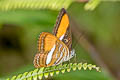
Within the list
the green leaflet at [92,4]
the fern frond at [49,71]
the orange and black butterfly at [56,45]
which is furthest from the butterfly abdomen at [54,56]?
the green leaflet at [92,4]

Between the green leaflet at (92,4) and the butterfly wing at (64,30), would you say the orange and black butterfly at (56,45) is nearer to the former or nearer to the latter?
the butterfly wing at (64,30)

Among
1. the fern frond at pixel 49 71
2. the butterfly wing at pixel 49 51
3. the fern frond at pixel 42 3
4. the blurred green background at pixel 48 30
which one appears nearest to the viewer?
the fern frond at pixel 49 71

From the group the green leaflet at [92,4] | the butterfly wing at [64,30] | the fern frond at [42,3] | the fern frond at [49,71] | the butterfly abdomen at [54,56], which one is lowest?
the fern frond at [49,71]

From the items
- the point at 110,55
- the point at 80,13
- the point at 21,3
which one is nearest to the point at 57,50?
the point at 21,3

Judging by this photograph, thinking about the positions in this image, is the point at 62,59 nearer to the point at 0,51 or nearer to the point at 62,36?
the point at 62,36

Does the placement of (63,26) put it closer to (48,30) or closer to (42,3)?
(42,3)

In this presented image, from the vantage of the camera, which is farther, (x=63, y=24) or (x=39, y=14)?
(x=39, y=14)

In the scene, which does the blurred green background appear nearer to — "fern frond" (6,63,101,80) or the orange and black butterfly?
the orange and black butterfly

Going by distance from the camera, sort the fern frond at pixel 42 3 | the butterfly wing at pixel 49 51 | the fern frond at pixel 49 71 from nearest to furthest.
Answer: the fern frond at pixel 49 71
the butterfly wing at pixel 49 51
the fern frond at pixel 42 3
